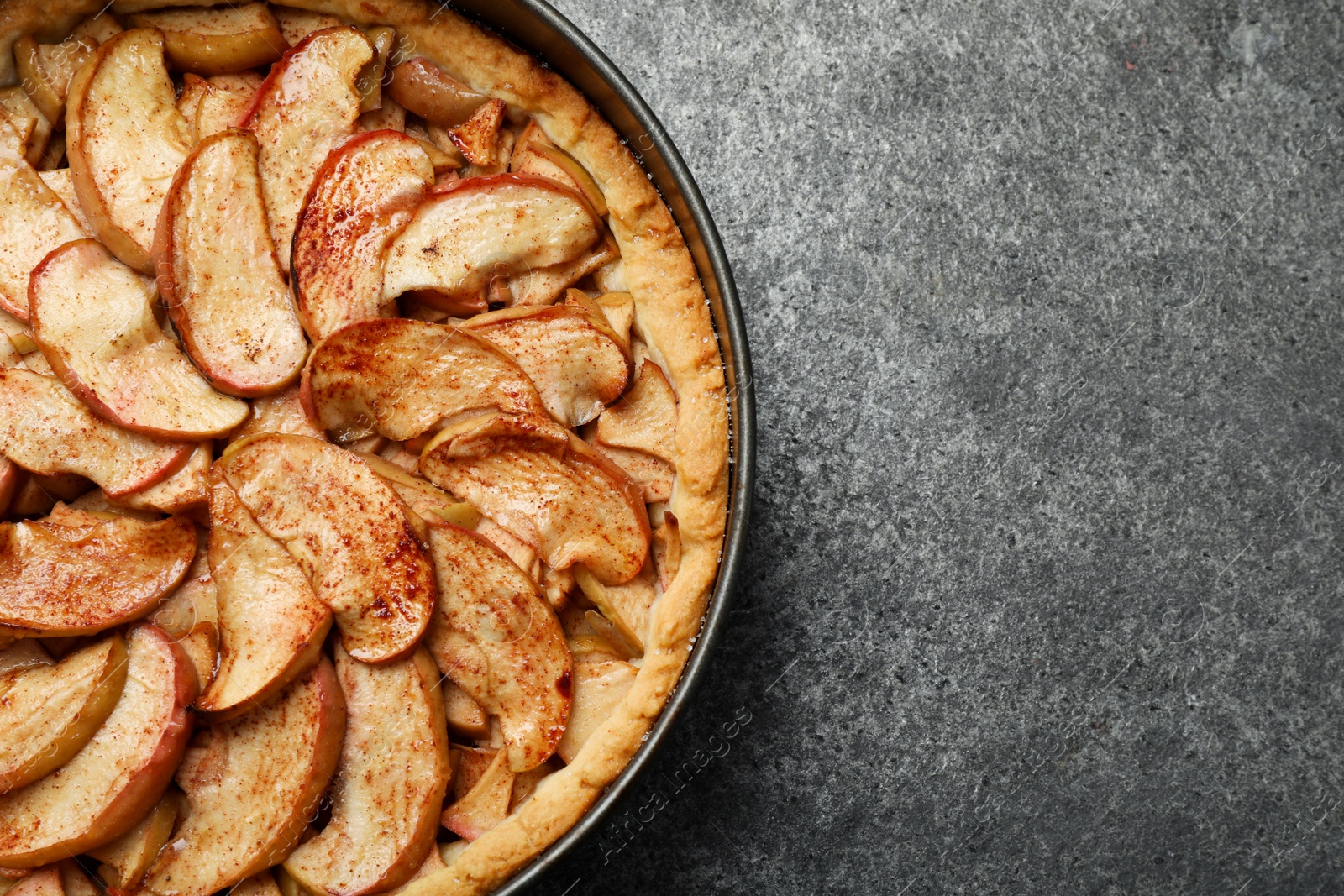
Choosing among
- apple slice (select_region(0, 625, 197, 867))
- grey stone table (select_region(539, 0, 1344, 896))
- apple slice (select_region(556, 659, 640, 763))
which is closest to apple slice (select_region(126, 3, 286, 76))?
grey stone table (select_region(539, 0, 1344, 896))

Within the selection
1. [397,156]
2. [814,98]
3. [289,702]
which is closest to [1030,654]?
[814,98]

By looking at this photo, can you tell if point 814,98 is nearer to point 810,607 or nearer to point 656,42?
point 656,42

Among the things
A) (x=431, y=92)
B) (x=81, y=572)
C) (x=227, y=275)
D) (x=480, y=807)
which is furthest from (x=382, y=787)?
(x=431, y=92)

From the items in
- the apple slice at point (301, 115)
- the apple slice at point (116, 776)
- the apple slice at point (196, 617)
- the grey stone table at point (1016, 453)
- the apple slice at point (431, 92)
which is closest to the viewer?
the apple slice at point (116, 776)

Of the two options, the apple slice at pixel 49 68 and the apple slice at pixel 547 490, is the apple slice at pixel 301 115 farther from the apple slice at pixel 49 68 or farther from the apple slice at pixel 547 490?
the apple slice at pixel 547 490

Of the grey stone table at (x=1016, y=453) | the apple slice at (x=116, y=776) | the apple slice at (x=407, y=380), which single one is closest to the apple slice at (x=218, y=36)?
the apple slice at (x=407, y=380)

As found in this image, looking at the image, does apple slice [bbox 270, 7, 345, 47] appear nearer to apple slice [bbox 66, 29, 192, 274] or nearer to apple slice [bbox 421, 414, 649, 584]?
apple slice [bbox 66, 29, 192, 274]
